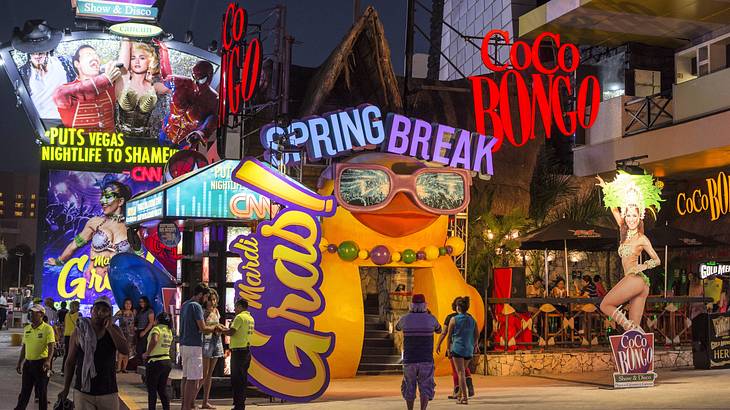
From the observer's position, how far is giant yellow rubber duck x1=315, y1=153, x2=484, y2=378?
65.2ft

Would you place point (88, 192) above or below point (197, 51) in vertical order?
below

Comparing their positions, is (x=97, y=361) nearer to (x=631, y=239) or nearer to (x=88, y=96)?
(x=631, y=239)

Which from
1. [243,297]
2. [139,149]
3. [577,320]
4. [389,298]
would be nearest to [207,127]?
[139,149]

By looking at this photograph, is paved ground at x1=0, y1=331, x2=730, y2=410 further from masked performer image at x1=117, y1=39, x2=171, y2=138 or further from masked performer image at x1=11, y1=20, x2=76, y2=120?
masked performer image at x1=117, y1=39, x2=171, y2=138

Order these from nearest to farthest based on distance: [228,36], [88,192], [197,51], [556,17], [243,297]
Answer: [243,297]
[228,36]
[556,17]
[88,192]
[197,51]

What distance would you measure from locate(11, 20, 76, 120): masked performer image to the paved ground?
23.0 metres

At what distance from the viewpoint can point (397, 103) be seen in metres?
26.9

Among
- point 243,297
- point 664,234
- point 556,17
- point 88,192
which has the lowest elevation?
point 243,297

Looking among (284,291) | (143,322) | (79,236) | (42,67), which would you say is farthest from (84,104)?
(284,291)

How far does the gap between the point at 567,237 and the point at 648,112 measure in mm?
6003

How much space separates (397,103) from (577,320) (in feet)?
25.1

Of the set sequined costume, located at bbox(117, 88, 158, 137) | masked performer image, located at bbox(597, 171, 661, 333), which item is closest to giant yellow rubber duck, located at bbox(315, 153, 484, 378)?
masked performer image, located at bbox(597, 171, 661, 333)

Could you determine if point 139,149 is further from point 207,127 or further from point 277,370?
point 277,370

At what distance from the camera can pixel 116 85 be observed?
42.8 m
